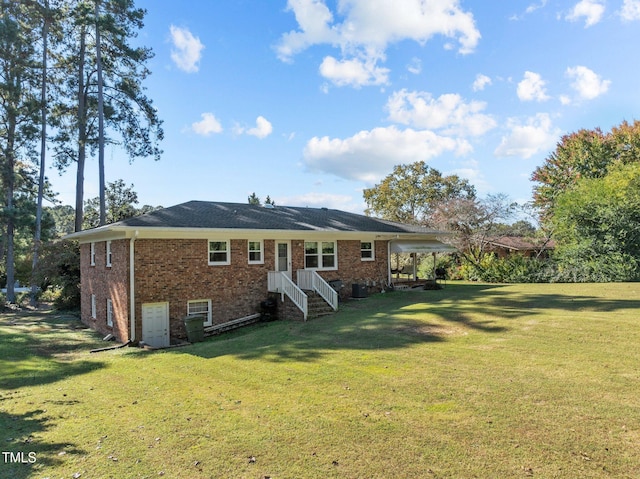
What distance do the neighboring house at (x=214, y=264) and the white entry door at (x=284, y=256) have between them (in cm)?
4

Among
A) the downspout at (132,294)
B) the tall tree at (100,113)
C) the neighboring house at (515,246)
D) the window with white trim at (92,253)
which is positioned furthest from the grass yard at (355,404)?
the neighboring house at (515,246)

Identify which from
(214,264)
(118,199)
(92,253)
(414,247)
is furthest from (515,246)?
(118,199)

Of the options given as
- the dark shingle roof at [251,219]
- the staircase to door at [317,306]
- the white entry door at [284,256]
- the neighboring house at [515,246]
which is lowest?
the staircase to door at [317,306]

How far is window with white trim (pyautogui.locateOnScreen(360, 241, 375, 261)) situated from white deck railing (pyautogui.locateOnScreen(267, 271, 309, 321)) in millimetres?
5027

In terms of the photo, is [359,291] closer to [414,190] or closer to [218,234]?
[218,234]

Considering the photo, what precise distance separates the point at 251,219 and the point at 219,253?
256 cm

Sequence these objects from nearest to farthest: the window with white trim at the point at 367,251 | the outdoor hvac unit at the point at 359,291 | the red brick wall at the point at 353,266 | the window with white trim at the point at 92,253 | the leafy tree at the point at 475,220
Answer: the red brick wall at the point at 353,266, the window with white trim at the point at 92,253, the outdoor hvac unit at the point at 359,291, the window with white trim at the point at 367,251, the leafy tree at the point at 475,220

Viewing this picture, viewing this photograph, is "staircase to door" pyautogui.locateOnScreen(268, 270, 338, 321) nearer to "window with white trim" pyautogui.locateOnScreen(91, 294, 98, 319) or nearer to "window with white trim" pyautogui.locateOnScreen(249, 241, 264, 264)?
"window with white trim" pyautogui.locateOnScreen(249, 241, 264, 264)

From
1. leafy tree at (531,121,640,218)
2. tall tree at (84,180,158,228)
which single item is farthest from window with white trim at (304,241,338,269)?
tall tree at (84,180,158,228)

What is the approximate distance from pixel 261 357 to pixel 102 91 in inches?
1000

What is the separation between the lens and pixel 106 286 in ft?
53.8

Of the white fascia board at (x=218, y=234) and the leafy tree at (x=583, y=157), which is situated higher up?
the leafy tree at (x=583, y=157)

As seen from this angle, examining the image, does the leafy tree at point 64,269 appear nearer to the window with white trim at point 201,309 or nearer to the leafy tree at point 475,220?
the window with white trim at point 201,309

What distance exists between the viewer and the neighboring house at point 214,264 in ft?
46.9
